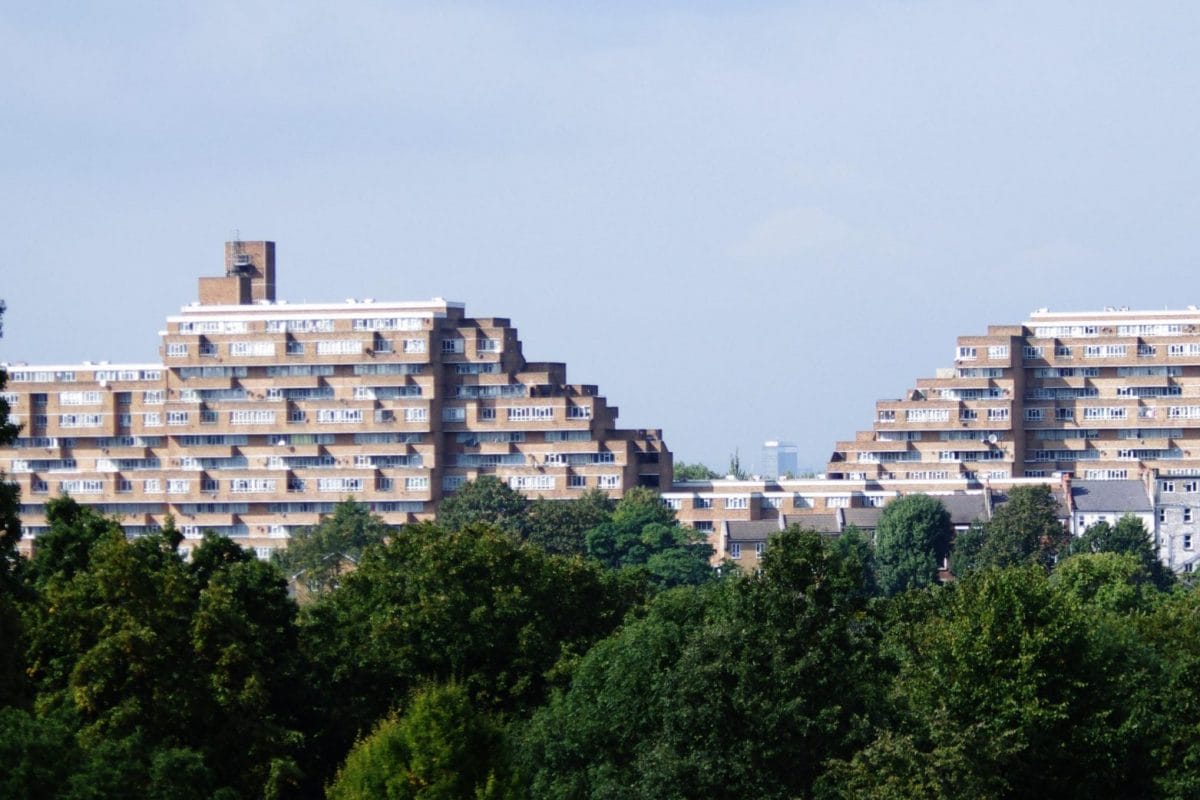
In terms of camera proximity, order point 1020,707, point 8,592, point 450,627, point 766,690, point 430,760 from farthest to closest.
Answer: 1. point 450,627
2. point 1020,707
3. point 430,760
4. point 766,690
5. point 8,592

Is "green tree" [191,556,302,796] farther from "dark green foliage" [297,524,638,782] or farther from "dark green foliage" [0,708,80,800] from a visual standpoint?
"dark green foliage" [0,708,80,800]

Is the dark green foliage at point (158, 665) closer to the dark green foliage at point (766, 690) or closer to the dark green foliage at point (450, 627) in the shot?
the dark green foliage at point (450, 627)

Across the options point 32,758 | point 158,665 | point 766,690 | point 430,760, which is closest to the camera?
point 32,758

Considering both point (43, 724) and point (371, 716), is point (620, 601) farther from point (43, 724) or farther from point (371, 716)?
point (43, 724)

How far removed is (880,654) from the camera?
87000 millimetres

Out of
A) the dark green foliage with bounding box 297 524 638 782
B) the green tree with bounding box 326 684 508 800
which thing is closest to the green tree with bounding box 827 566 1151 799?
the green tree with bounding box 326 684 508 800

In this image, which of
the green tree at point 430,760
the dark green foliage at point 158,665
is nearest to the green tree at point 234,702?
the dark green foliage at point 158,665

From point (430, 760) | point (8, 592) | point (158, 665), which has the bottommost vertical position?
point (430, 760)

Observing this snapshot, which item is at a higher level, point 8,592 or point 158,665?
point 8,592

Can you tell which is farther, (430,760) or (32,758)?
(430,760)

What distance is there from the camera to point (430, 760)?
82.2m

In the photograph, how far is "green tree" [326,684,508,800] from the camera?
3223 inches

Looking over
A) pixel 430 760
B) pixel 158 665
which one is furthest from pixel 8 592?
pixel 430 760

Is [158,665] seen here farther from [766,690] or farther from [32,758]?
[766,690]
